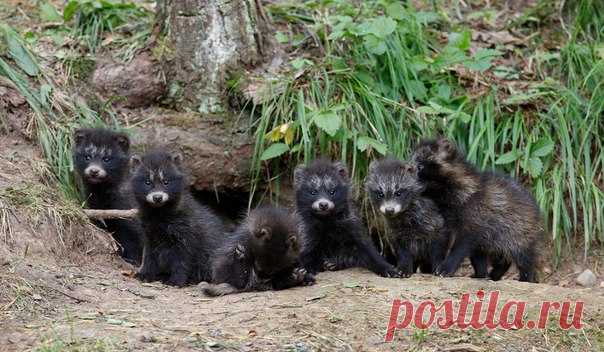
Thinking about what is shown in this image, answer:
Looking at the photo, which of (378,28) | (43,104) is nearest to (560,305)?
(378,28)

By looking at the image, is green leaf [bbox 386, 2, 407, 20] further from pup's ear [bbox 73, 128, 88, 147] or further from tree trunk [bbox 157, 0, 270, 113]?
pup's ear [bbox 73, 128, 88, 147]

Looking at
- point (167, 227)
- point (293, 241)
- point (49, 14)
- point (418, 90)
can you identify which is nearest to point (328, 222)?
point (293, 241)

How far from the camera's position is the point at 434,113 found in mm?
8602

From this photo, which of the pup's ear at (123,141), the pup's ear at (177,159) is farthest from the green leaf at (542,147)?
the pup's ear at (123,141)

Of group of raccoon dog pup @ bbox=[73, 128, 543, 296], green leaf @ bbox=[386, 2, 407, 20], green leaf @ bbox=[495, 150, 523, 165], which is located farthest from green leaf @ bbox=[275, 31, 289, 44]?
green leaf @ bbox=[495, 150, 523, 165]

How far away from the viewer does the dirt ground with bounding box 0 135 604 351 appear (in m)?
5.55

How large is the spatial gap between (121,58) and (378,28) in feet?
8.20

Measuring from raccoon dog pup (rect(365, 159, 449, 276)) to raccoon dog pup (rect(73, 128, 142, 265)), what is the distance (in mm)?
2103

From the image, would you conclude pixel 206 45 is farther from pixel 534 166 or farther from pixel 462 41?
pixel 534 166

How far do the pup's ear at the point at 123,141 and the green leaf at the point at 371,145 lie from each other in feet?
6.68

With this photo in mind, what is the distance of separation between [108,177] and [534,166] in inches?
148

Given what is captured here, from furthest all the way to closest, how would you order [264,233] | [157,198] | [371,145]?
[371,145] < [157,198] < [264,233]

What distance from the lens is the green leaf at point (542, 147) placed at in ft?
28.1

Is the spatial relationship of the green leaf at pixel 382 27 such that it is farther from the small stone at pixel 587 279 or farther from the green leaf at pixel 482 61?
the small stone at pixel 587 279
